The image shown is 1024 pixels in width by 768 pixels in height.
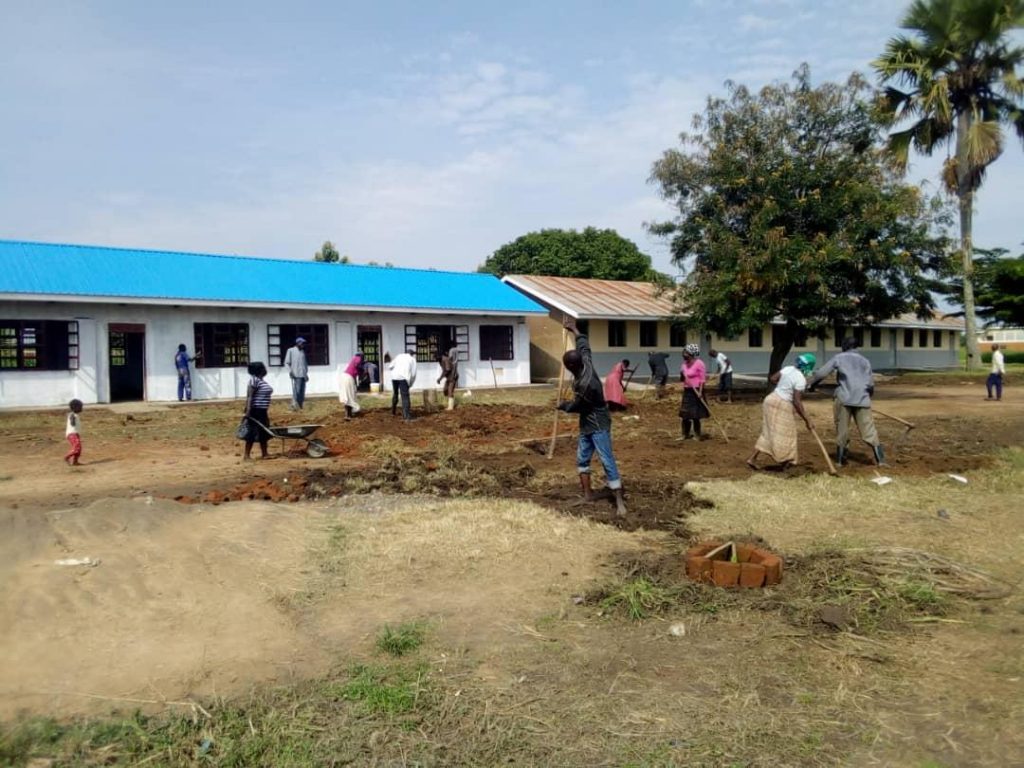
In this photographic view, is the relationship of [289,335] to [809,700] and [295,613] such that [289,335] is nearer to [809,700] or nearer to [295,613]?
[295,613]

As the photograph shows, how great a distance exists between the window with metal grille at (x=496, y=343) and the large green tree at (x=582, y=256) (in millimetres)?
18060

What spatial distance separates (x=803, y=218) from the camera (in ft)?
66.2

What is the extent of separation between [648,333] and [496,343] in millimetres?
7861

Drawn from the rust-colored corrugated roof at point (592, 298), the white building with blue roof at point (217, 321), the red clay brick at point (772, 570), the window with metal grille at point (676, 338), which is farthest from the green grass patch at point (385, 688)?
the window with metal grille at point (676, 338)

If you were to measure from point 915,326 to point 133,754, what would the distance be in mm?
46624

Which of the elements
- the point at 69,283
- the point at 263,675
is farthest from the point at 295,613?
the point at 69,283

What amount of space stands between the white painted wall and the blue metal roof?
491 mm

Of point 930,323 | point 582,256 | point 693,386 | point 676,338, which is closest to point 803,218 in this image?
point 693,386

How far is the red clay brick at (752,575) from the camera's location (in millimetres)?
5516

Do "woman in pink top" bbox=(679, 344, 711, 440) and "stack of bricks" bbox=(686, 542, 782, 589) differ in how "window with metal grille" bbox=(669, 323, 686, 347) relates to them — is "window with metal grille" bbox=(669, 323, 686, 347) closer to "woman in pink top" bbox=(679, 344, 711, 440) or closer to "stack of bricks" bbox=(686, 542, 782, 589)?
"woman in pink top" bbox=(679, 344, 711, 440)

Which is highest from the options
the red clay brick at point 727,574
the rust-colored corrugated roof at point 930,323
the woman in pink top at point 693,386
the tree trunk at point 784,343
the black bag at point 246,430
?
the rust-colored corrugated roof at point 930,323

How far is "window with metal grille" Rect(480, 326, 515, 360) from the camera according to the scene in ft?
89.5

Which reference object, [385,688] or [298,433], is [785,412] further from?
[385,688]

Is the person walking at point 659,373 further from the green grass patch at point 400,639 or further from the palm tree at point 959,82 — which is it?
the green grass patch at point 400,639
